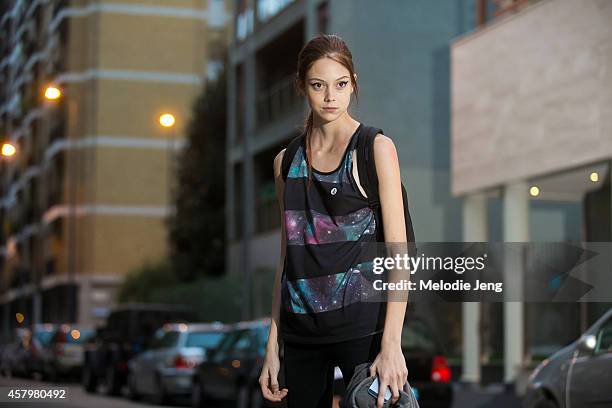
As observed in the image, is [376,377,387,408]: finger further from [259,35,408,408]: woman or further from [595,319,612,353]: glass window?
[595,319,612,353]: glass window

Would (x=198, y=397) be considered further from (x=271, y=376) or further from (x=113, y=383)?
(x=271, y=376)

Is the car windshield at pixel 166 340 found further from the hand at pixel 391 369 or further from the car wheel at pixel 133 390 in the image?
the hand at pixel 391 369

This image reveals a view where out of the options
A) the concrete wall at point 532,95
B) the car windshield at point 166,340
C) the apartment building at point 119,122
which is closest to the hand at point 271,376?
the concrete wall at point 532,95

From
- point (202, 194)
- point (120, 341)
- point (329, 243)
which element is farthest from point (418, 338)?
point (202, 194)

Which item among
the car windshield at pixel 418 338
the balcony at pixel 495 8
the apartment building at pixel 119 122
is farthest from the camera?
the apartment building at pixel 119 122

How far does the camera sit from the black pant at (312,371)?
3846 mm

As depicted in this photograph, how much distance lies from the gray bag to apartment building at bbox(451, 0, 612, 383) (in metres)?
12.3

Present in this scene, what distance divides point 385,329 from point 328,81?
0.78 m

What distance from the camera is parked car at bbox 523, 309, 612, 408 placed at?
835 centimetres

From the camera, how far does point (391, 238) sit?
3.86 metres

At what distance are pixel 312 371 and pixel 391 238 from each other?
0.47 metres

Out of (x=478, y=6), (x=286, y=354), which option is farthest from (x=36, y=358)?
(x=286, y=354)

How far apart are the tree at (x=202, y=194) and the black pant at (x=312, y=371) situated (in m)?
39.9

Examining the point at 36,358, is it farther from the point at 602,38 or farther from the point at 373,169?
the point at 373,169
